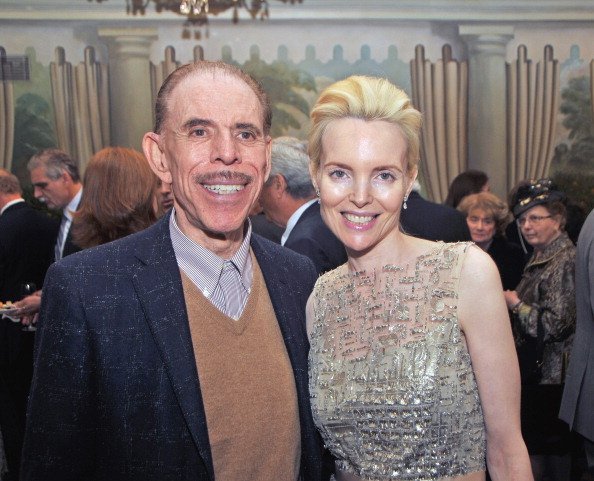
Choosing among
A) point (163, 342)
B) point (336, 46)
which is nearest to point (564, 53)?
point (336, 46)

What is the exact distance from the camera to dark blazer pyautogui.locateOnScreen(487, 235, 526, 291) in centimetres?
515

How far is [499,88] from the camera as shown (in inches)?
310

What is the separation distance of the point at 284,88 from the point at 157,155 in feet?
19.8

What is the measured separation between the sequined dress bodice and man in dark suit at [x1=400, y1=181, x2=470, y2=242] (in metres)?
1.73

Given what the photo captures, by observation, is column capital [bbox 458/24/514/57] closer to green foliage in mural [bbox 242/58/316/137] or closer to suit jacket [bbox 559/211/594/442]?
green foliage in mural [bbox 242/58/316/137]

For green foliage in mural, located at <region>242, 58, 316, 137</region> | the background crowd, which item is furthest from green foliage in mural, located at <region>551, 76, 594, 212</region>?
the background crowd

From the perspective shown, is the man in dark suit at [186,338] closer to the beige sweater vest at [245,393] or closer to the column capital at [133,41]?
the beige sweater vest at [245,393]

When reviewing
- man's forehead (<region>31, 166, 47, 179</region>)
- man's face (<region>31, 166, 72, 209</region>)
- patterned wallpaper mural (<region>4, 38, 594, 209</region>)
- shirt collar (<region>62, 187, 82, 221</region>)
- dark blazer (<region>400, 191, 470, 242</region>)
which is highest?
patterned wallpaper mural (<region>4, 38, 594, 209</region>)

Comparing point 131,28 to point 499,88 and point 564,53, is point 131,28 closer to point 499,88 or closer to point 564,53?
point 499,88

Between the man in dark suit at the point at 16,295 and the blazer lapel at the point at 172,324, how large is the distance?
2.93 m

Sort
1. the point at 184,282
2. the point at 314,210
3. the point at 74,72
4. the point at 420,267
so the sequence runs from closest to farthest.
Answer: the point at 184,282, the point at 420,267, the point at 314,210, the point at 74,72

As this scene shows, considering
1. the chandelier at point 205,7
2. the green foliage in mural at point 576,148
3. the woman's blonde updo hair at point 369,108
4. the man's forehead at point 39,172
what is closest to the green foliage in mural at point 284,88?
the chandelier at point 205,7

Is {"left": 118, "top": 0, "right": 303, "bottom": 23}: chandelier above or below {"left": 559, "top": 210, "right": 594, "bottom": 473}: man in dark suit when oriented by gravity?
above

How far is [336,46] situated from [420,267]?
241 inches
